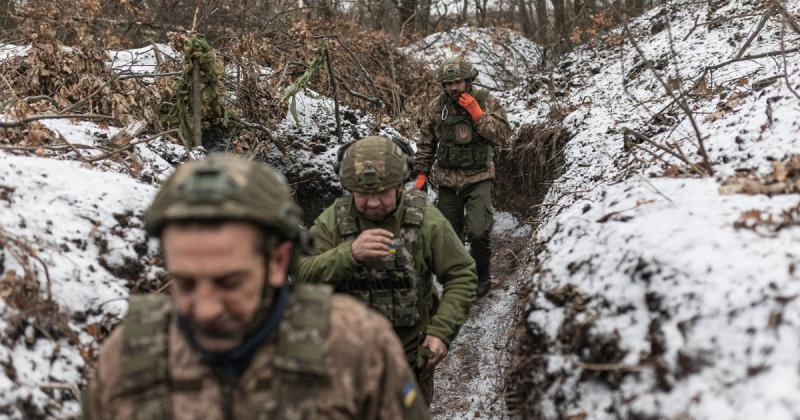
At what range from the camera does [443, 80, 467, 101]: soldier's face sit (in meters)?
5.75

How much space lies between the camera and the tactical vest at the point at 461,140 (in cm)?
598

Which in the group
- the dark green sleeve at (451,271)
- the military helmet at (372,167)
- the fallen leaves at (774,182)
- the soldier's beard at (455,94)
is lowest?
the dark green sleeve at (451,271)

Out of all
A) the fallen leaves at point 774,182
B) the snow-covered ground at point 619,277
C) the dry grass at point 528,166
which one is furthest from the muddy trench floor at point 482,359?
the dry grass at point 528,166

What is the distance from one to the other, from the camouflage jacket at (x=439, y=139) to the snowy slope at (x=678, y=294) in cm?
140

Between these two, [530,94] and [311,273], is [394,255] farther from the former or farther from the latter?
[530,94]

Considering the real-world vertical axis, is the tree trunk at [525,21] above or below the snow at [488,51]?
above

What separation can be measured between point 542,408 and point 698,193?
153 centimetres

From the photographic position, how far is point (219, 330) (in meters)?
1.57

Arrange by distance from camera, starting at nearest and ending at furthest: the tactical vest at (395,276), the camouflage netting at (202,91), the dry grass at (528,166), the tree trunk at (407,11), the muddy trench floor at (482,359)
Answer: the tactical vest at (395,276) < the muddy trench floor at (482,359) < the camouflage netting at (202,91) < the dry grass at (528,166) < the tree trunk at (407,11)

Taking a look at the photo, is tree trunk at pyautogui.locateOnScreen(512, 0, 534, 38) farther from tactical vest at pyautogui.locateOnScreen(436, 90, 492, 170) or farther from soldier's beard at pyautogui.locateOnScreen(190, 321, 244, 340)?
soldier's beard at pyautogui.locateOnScreen(190, 321, 244, 340)

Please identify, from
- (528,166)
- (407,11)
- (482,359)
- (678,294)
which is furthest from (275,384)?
(407,11)

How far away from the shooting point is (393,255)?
327 cm

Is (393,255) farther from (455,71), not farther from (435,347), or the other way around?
(455,71)

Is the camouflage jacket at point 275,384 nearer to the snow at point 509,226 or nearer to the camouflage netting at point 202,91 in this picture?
the camouflage netting at point 202,91
